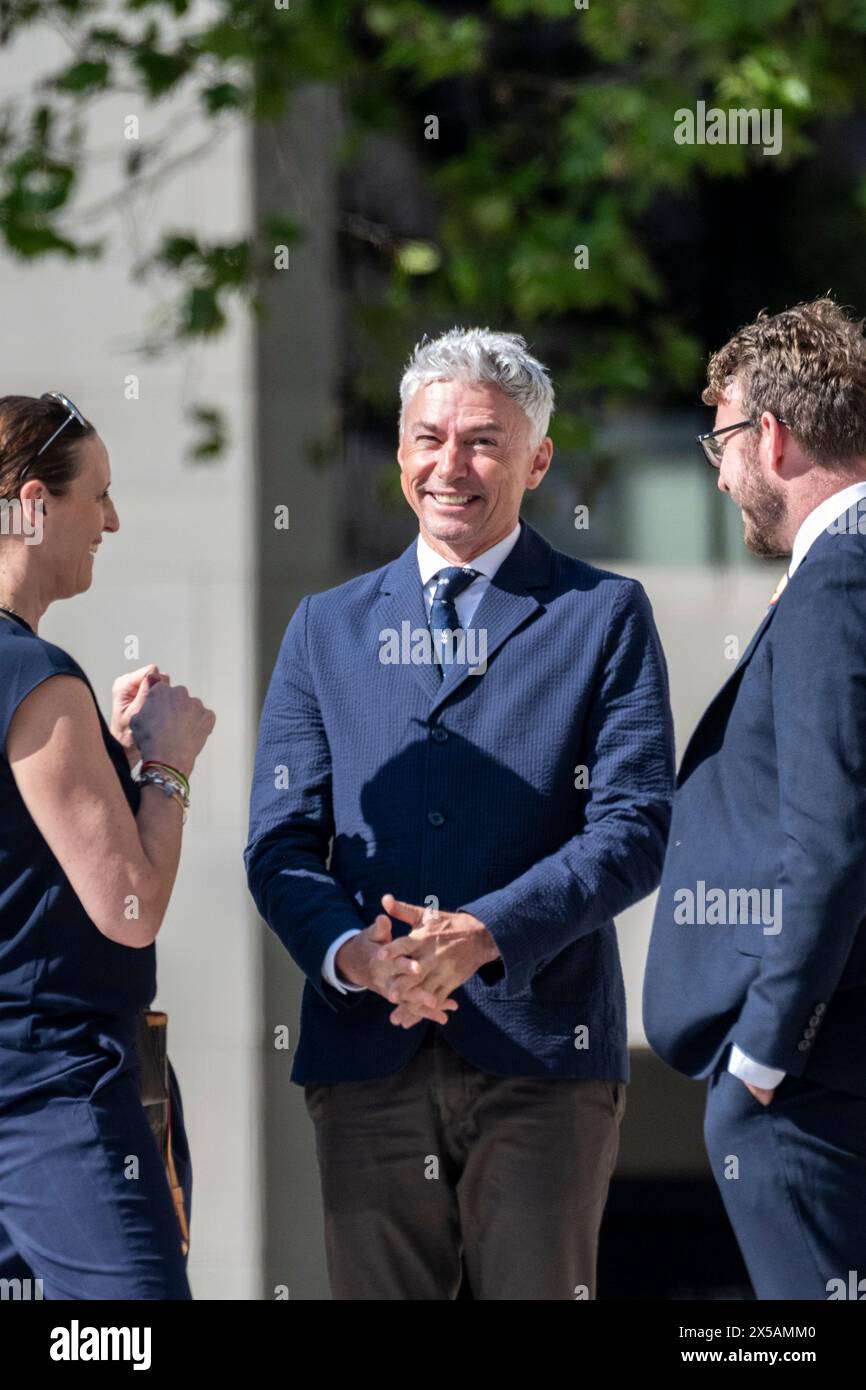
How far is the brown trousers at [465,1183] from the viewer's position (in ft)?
9.29

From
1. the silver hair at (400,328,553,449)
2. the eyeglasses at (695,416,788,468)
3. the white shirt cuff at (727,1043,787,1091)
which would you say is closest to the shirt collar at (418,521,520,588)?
the silver hair at (400,328,553,449)

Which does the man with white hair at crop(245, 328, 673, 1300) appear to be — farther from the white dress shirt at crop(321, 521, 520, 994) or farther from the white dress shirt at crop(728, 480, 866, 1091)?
the white dress shirt at crop(728, 480, 866, 1091)

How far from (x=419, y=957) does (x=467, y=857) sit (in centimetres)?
22

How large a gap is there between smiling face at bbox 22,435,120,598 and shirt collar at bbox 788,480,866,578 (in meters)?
1.03

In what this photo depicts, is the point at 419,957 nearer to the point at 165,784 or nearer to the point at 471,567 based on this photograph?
the point at 165,784

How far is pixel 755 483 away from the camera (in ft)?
Result: 9.35

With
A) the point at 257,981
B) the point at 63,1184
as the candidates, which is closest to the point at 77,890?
the point at 63,1184

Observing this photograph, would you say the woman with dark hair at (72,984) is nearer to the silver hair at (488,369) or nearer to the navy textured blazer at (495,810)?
the navy textured blazer at (495,810)

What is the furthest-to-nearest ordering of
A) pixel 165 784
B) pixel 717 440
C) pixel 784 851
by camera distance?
pixel 717 440 < pixel 165 784 < pixel 784 851

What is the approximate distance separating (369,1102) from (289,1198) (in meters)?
2.06

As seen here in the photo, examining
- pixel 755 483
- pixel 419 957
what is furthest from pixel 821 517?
pixel 419 957

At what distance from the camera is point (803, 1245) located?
2.60 meters

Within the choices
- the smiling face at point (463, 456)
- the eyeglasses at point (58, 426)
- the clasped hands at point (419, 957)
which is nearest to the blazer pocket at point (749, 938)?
the clasped hands at point (419, 957)

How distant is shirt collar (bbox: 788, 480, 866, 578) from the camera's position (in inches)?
108
